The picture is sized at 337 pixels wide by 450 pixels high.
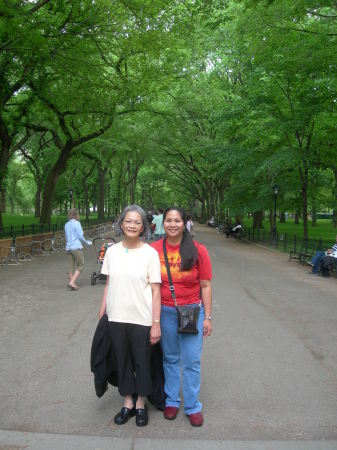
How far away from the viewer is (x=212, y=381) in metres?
4.52

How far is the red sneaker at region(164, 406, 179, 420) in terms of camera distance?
3.64 m

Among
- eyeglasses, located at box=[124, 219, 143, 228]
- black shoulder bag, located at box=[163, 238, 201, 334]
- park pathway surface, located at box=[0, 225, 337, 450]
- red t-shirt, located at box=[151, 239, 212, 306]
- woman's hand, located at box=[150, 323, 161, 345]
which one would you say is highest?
eyeglasses, located at box=[124, 219, 143, 228]

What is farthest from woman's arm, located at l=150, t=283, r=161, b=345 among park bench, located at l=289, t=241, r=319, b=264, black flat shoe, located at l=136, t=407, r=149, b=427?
park bench, located at l=289, t=241, r=319, b=264

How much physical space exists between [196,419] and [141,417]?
0.46 m

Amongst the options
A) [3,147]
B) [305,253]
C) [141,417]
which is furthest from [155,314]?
Answer: [3,147]

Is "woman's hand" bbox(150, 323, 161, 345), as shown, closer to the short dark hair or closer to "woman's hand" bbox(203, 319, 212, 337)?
"woman's hand" bbox(203, 319, 212, 337)

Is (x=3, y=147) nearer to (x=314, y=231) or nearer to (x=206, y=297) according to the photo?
(x=206, y=297)

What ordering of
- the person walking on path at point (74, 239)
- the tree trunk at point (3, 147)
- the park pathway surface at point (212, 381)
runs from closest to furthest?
the park pathway surface at point (212, 381)
the person walking on path at point (74, 239)
the tree trunk at point (3, 147)

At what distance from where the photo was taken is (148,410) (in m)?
3.85

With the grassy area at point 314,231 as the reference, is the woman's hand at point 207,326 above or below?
above

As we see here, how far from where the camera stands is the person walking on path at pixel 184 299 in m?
3.49

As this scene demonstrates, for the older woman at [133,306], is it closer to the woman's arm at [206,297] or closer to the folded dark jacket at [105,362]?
the folded dark jacket at [105,362]

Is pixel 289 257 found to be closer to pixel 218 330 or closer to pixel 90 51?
pixel 90 51

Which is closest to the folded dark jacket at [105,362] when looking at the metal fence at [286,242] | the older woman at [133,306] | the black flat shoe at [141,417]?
the older woman at [133,306]
